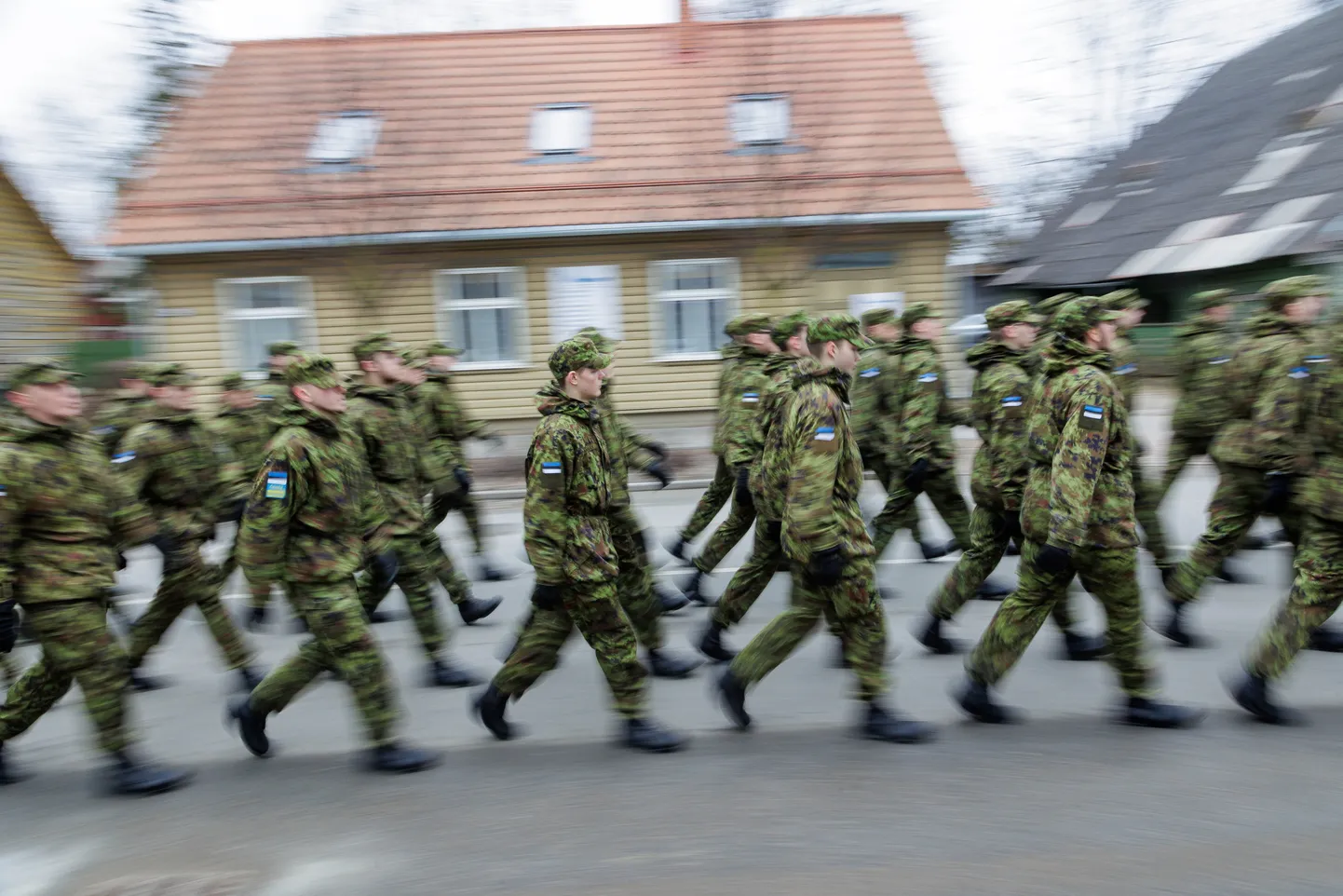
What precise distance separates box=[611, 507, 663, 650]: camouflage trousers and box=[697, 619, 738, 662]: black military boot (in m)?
0.31

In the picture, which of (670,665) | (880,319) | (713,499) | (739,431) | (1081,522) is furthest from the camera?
(880,319)

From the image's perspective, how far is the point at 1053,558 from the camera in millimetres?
4664

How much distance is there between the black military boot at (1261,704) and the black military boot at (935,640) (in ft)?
5.17

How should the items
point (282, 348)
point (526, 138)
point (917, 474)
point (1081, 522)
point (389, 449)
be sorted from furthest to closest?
point (526, 138)
point (917, 474)
point (282, 348)
point (389, 449)
point (1081, 522)

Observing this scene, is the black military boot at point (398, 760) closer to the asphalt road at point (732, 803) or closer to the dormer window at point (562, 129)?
the asphalt road at point (732, 803)

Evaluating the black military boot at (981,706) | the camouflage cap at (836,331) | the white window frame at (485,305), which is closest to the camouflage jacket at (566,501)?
the camouflage cap at (836,331)

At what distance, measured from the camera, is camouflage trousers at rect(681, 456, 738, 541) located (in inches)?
308

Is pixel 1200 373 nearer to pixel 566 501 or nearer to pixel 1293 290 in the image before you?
pixel 1293 290

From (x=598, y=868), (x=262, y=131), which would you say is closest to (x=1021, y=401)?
(x=598, y=868)

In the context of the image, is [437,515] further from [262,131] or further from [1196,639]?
[262,131]

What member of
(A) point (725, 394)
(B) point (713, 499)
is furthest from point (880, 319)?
(B) point (713, 499)

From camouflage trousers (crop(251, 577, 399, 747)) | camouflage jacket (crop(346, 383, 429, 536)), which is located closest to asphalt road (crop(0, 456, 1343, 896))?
camouflage trousers (crop(251, 577, 399, 747))

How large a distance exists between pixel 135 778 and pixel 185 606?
142cm

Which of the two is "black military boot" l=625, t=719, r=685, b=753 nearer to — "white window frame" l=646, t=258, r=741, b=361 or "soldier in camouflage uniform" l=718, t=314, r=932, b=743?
"soldier in camouflage uniform" l=718, t=314, r=932, b=743
